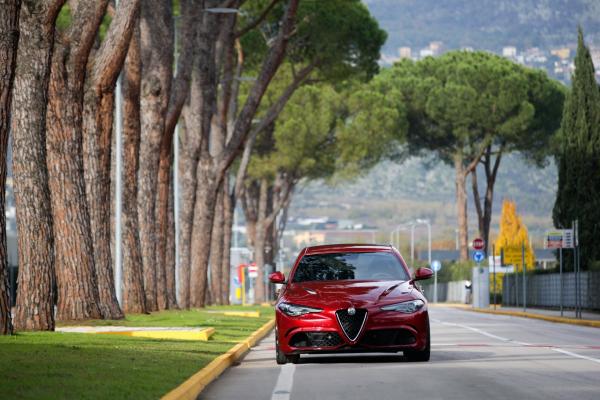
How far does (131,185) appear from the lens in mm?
33031

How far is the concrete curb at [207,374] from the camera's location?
492 inches

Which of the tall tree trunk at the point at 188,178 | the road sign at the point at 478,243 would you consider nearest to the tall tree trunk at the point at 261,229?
the road sign at the point at 478,243

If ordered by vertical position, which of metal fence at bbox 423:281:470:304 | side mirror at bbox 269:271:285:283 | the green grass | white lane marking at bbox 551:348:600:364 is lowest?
metal fence at bbox 423:281:470:304

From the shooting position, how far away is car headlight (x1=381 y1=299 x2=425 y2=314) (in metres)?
17.7

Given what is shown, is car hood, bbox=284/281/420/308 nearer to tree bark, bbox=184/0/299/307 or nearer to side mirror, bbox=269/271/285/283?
side mirror, bbox=269/271/285/283

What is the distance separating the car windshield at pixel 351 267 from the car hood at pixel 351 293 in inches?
19.4

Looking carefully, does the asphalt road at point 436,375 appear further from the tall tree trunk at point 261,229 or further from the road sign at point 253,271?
the road sign at point 253,271

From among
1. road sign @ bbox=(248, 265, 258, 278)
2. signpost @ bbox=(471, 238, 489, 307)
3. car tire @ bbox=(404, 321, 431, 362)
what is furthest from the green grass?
road sign @ bbox=(248, 265, 258, 278)

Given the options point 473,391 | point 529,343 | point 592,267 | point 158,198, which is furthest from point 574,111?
point 473,391

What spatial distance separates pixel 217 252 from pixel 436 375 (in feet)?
134

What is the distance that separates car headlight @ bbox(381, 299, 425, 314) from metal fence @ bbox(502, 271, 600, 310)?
89.4 ft

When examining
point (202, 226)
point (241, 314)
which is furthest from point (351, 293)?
point (202, 226)

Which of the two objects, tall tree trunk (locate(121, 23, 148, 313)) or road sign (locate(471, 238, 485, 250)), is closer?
tall tree trunk (locate(121, 23, 148, 313))

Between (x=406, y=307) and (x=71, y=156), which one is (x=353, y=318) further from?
(x=71, y=156)
